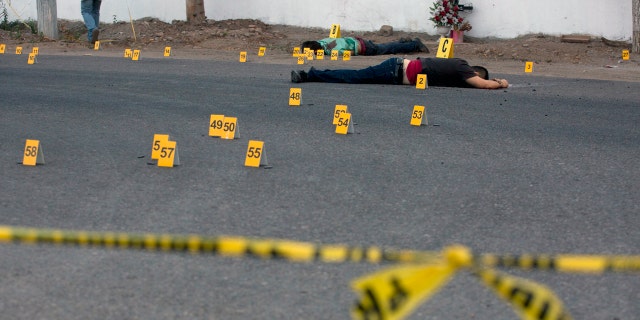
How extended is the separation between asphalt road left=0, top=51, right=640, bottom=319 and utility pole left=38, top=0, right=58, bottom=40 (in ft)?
37.2

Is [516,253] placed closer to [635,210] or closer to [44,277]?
[635,210]

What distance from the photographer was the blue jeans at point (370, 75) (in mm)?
14594

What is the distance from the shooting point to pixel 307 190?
7285 millimetres

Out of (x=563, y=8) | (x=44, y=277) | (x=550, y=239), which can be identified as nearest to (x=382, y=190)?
(x=550, y=239)

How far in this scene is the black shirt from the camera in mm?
14227

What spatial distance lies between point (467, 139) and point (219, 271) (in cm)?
503

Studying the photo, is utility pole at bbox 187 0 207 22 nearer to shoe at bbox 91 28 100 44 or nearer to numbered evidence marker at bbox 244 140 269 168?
shoe at bbox 91 28 100 44

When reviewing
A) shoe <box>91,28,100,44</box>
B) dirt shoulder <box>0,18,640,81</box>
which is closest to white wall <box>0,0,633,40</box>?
dirt shoulder <box>0,18,640,81</box>

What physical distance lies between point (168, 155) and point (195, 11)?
58.6 ft

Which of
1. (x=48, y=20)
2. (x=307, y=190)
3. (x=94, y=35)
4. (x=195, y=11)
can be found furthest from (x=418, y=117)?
(x=48, y=20)

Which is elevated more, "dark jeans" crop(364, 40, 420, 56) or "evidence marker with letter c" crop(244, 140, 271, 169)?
"dark jeans" crop(364, 40, 420, 56)

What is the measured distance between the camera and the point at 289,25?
2545cm

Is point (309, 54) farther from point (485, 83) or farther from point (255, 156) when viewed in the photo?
point (255, 156)

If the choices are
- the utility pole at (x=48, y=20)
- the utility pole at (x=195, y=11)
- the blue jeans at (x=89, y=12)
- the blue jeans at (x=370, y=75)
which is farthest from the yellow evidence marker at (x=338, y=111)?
the utility pole at (x=48, y=20)
